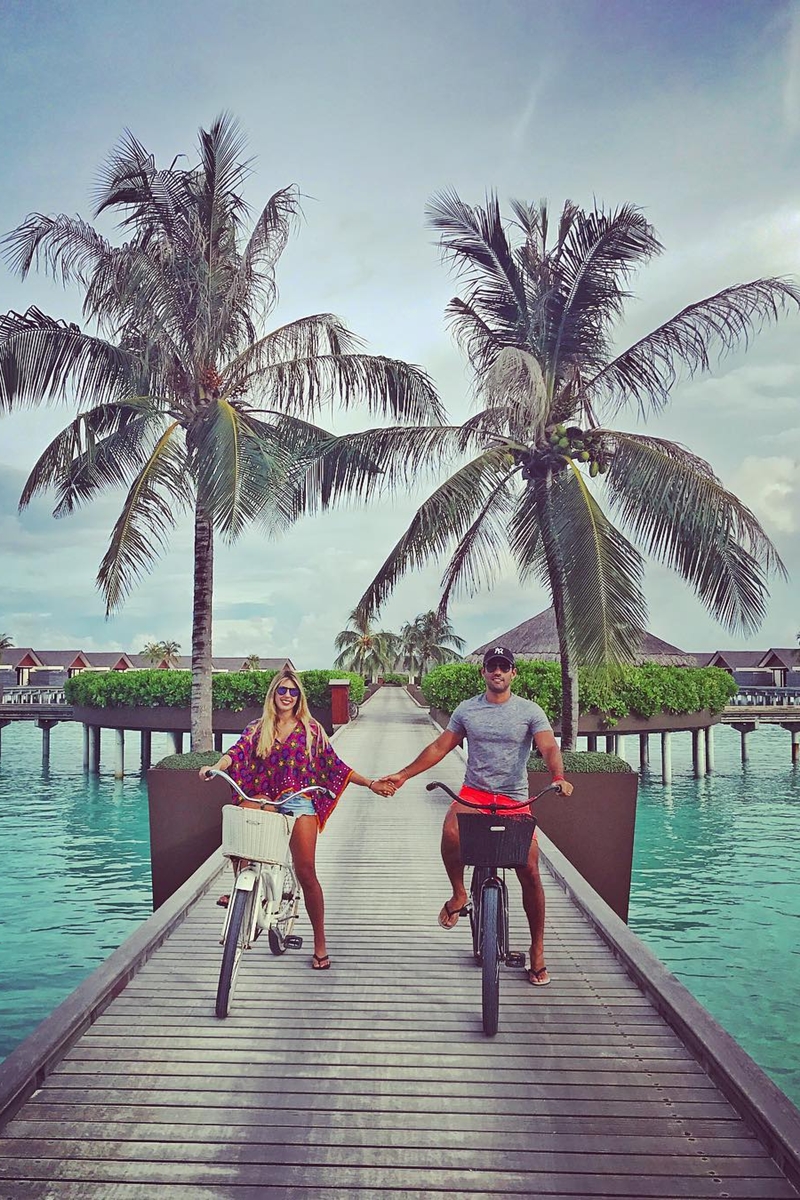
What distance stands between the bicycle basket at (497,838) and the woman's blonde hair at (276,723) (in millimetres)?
1007

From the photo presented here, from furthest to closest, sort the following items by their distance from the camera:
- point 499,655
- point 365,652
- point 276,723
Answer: point 365,652, point 276,723, point 499,655

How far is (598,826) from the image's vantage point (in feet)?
34.4

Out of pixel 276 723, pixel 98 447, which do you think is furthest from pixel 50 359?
pixel 276 723

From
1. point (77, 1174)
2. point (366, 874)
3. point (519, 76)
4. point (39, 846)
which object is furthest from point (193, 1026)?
point (39, 846)

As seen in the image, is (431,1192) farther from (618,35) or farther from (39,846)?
(39,846)

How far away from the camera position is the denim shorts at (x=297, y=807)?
4949 millimetres

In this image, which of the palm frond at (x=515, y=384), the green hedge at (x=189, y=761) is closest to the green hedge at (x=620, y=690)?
the green hedge at (x=189, y=761)

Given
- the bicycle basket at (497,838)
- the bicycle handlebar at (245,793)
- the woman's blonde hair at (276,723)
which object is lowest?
the bicycle basket at (497,838)

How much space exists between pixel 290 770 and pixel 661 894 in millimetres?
11726

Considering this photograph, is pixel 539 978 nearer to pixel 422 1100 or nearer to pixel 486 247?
pixel 422 1100

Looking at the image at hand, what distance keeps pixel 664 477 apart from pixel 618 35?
473 cm

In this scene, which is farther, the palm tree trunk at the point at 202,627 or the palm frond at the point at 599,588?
the palm tree trunk at the point at 202,627

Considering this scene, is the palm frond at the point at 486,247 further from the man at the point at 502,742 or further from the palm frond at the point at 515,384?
the man at the point at 502,742

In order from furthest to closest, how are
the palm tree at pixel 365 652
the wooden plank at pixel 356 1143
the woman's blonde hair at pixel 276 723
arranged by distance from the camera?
the palm tree at pixel 365 652
the woman's blonde hair at pixel 276 723
the wooden plank at pixel 356 1143
